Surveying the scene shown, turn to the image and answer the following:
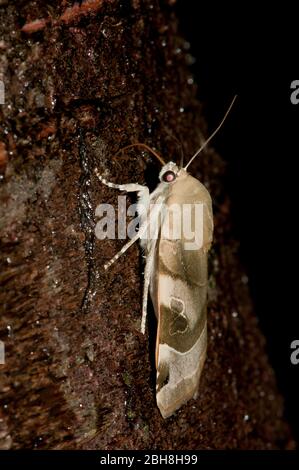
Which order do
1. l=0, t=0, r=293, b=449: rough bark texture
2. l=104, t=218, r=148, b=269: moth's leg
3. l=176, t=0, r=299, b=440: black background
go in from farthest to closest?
l=176, t=0, r=299, b=440: black background, l=104, t=218, r=148, b=269: moth's leg, l=0, t=0, r=293, b=449: rough bark texture

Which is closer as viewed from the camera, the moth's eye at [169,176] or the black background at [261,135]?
the moth's eye at [169,176]

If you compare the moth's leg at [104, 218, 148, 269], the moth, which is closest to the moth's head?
the moth

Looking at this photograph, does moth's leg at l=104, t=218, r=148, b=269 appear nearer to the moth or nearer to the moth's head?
the moth

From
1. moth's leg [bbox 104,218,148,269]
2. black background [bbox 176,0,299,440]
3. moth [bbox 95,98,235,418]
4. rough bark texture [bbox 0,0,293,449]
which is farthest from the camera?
black background [bbox 176,0,299,440]

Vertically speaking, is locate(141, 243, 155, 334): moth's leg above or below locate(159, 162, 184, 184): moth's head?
below

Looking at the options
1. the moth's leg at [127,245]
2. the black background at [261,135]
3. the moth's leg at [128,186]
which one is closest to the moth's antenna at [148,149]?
the moth's leg at [128,186]

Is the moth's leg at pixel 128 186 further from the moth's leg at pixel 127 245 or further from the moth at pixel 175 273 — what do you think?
the moth's leg at pixel 127 245

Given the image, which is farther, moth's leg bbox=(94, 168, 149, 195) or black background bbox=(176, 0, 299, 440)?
black background bbox=(176, 0, 299, 440)
